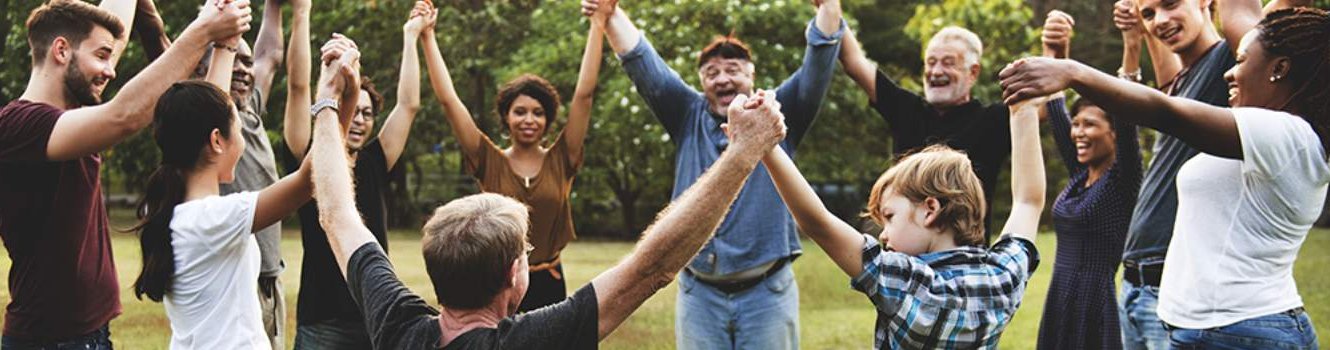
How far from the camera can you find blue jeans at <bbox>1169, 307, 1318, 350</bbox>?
11.2 feet

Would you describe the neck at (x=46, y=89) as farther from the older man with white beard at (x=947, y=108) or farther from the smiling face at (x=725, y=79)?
Result: the older man with white beard at (x=947, y=108)

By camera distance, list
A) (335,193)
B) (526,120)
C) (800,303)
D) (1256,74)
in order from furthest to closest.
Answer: (800,303), (526,120), (1256,74), (335,193)

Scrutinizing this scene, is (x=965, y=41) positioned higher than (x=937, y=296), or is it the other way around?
(x=965, y=41)

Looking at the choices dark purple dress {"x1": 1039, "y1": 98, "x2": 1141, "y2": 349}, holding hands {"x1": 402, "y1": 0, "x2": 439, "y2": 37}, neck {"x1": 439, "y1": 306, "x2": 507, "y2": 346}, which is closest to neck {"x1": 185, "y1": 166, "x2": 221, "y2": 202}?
neck {"x1": 439, "y1": 306, "x2": 507, "y2": 346}

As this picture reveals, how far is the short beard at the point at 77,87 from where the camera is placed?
389 cm

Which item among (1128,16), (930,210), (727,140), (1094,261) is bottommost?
(1094,261)

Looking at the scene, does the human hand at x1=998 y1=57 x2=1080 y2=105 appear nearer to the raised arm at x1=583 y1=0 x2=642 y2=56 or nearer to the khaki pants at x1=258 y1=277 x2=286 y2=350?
the raised arm at x1=583 y1=0 x2=642 y2=56

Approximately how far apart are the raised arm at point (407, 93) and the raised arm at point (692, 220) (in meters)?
2.72

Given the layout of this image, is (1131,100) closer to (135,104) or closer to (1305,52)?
(1305,52)

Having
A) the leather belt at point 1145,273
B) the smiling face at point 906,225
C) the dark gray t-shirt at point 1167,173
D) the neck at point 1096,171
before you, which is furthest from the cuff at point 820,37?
the smiling face at point 906,225

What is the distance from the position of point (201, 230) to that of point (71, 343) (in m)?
0.70

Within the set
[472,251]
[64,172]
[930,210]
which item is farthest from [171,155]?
[930,210]

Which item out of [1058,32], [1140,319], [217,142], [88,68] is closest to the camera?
[217,142]

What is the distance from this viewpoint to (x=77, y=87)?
12.9 ft
